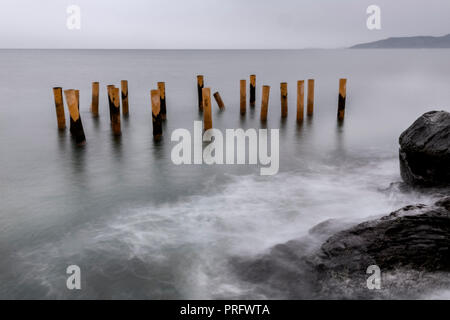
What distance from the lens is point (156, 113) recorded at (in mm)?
11789

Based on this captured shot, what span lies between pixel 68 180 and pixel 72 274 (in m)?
4.27

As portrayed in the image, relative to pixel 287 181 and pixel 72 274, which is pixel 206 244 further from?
pixel 287 181

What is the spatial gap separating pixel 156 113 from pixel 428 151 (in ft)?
23.4

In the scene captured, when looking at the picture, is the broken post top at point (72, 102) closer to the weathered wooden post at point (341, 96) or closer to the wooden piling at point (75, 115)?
the wooden piling at point (75, 115)

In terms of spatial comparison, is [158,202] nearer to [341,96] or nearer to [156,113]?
[156,113]

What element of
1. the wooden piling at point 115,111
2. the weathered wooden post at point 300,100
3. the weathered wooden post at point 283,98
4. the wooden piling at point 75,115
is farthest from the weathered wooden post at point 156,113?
the weathered wooden post at point 300,100

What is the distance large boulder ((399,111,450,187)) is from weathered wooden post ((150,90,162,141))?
6.40 m

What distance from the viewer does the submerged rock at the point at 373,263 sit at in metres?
4.82

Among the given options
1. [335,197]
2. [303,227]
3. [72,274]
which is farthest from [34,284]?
[335,197]

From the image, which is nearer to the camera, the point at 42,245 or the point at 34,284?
the point at 34,284

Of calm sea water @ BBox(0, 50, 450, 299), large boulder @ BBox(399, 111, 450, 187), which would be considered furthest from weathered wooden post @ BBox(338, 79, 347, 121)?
large boulder @ BBox(399, 111, 450, 187)

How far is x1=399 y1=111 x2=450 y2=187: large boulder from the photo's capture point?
721 centimetres

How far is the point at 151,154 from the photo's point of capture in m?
11.3
